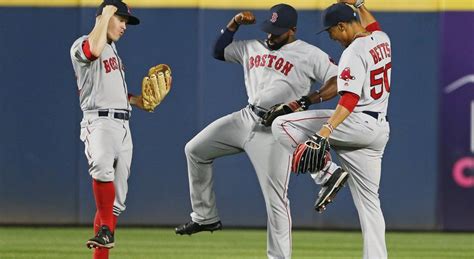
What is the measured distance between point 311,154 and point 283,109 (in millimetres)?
802

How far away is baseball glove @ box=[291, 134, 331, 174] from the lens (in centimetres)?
802

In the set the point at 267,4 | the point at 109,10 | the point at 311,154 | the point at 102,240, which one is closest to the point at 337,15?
the point at 311,154

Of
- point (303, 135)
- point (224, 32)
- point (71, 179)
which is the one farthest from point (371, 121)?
point (71, 179)

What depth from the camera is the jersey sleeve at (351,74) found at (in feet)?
26.4

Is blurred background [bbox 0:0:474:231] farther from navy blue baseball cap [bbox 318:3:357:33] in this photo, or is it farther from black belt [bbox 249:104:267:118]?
navy blue baseball cap [bbox 318:3:357:33]

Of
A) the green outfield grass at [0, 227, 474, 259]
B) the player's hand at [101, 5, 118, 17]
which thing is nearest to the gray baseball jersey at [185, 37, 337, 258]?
the player's hand at [101, 5, 118, 17]

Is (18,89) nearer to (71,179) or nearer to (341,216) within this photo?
(71,179)

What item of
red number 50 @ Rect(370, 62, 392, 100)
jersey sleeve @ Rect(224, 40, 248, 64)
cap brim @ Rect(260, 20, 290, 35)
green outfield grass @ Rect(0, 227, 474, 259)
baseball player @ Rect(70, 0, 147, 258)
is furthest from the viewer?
green outfield grass @ Rect(0, 227, 474, 259)

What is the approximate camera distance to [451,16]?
12602 mm

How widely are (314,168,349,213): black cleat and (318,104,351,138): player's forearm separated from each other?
618mm

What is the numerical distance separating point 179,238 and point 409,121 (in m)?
2.68

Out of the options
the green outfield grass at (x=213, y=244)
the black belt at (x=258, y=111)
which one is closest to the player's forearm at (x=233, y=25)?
the black belt at (x=258, y=111)

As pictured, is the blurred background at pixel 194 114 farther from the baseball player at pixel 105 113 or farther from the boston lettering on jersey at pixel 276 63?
the baseball player at pixel 105 113

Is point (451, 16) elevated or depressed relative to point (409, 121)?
elevated
